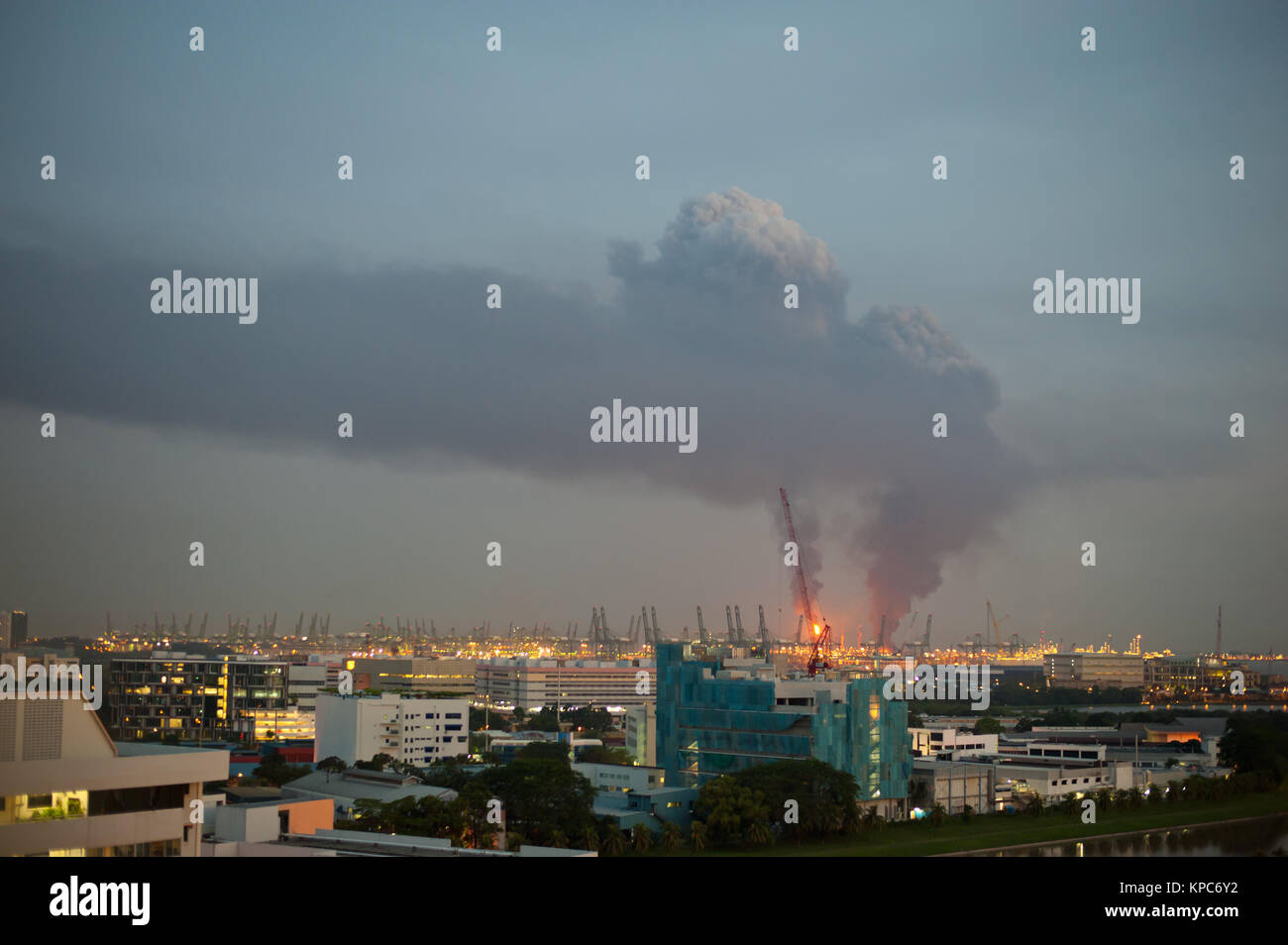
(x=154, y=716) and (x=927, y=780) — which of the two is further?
(x=154, y=716)

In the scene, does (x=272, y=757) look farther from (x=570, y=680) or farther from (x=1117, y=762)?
(x=570, y=680)

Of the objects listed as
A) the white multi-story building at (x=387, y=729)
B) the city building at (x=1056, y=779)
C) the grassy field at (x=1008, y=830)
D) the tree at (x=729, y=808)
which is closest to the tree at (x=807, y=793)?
the tree at (x=729, y=808)

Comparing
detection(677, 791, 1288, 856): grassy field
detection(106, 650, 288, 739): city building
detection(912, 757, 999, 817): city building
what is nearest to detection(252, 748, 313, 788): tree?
detection(677, 791, 1288, 856): grassy field

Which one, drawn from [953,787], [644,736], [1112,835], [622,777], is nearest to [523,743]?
[644,736]

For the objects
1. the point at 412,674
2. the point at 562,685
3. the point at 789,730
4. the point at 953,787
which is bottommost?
the point at 562,685

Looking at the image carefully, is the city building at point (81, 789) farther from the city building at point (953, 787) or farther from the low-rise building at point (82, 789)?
the city building at point (953, 787)

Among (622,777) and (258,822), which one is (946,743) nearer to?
(622,777)

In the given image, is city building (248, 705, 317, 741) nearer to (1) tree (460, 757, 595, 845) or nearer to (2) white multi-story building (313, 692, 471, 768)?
(2) white multi-story building (313, 692, 471, 768)
